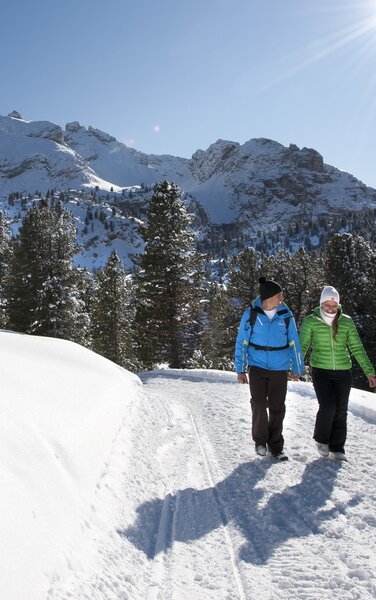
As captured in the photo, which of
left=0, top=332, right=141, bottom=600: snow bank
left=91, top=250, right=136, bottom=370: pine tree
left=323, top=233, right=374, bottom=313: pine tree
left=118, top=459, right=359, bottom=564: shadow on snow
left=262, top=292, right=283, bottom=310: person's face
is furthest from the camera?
left=91, top=250, right=136, bottom=370: pine tree

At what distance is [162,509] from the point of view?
478cm

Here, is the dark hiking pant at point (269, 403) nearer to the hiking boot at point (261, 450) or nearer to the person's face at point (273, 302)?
the hiking boot at point (261, 450)

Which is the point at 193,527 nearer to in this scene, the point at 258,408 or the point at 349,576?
the point at 349,576

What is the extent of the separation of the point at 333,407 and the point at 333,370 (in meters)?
0.49

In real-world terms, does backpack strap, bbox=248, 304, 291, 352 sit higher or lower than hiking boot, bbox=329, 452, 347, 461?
higher

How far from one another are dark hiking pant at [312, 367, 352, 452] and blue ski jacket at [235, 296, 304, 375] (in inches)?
14.7

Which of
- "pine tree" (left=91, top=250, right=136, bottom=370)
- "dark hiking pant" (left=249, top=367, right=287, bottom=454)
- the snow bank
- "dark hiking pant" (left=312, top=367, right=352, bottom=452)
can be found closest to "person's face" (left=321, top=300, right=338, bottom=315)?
"dark hiking pant" (left=312, top=367, right=352, bottom=452)

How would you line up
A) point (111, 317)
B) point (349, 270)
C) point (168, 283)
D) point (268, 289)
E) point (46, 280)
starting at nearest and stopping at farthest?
point (268, 289) < point (46, 280) < point (168, 283) < point (349, 270) < point (111, 317)

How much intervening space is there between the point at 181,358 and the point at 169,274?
508 cm

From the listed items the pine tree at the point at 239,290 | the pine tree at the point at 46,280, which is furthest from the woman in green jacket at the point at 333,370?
the pine tree at the point at 239,290

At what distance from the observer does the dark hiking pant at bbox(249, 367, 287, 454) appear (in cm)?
603

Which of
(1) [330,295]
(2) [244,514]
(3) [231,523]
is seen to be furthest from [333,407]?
(3) [231,523]

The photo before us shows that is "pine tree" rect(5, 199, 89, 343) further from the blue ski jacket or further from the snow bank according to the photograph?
the blue ski jacket

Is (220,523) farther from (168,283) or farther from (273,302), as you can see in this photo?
(168,283)
